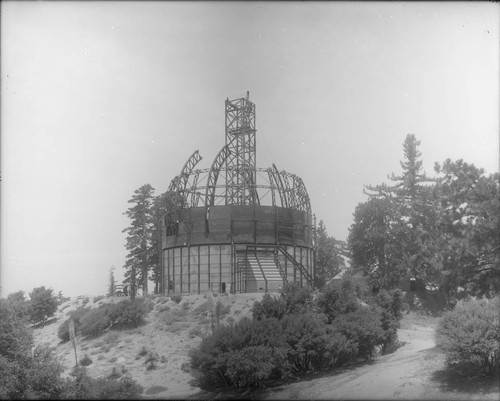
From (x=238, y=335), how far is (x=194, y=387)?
4800 millimetres

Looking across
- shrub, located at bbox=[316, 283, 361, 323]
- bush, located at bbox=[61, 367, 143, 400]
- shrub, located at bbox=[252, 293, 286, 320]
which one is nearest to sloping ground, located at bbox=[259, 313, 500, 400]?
shrub, located at bbox=[316, 283, 361, 323]

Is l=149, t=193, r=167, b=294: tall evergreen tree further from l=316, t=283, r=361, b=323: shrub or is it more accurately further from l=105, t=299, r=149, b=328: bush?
l=316, t=283, r=361, b=323: shrub

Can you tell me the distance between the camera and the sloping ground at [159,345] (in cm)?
3344

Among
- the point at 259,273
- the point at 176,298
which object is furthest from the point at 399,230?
the point at 176,298

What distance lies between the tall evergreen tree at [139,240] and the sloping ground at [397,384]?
35024 mm

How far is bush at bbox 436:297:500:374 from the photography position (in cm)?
2722

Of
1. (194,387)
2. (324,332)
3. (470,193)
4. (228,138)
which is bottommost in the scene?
(194,387)

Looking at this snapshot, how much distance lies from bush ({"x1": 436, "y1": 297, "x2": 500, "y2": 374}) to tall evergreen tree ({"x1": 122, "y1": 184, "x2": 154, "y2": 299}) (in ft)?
132

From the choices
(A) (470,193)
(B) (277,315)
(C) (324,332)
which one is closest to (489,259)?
(A) (470,193)

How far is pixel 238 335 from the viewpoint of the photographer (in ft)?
98.2

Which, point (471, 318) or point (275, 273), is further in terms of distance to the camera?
point (275, 273)

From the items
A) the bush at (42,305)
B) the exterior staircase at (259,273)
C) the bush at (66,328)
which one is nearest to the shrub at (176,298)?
the exterior staircase at (259,273)

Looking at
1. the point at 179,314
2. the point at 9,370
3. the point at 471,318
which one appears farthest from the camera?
the point at 179,314

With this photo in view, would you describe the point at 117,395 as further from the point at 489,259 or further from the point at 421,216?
the point at 421,216
